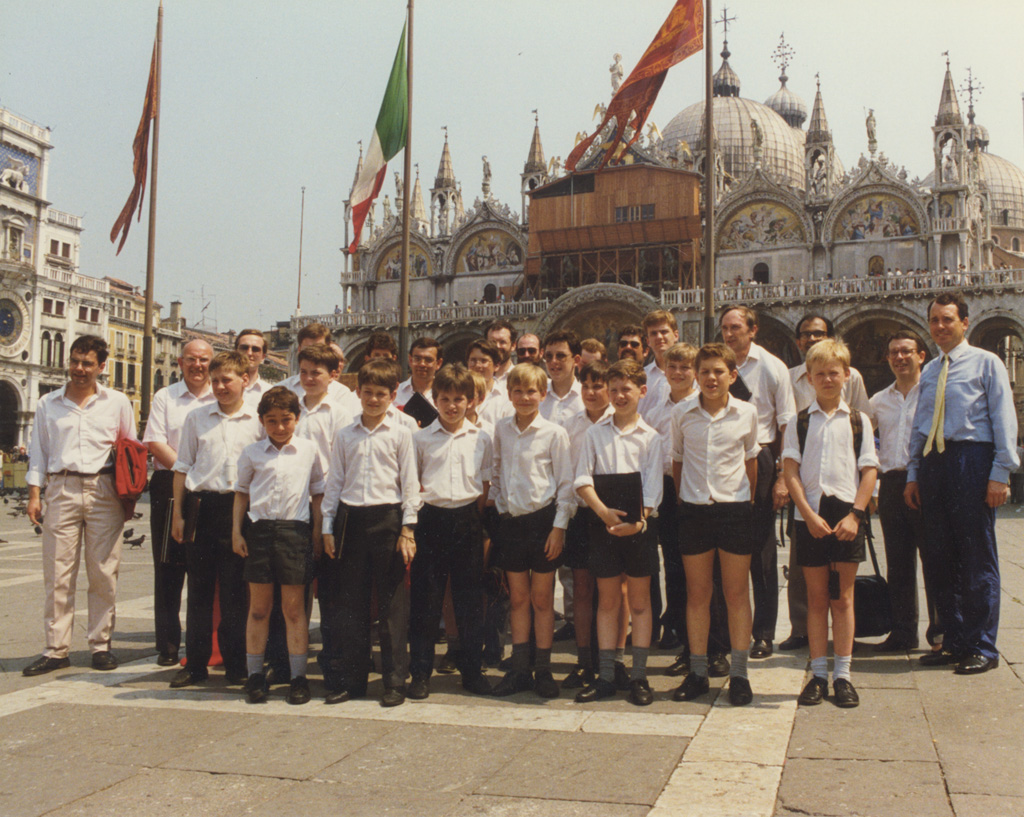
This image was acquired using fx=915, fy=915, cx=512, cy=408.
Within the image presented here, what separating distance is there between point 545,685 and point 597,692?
290 millimetres

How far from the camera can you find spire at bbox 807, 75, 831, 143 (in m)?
36.3

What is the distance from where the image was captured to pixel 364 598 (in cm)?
513

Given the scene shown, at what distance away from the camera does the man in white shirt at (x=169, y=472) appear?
5969 millimetres

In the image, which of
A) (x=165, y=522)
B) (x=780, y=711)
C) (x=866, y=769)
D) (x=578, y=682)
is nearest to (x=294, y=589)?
(x=165, y=522)

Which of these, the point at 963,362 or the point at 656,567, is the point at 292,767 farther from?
the point at 963,362

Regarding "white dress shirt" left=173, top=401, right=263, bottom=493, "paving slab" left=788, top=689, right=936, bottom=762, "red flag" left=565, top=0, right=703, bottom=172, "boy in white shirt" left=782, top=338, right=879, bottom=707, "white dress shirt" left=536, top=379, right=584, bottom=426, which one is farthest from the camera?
"red flag" left=565, top=0, right=703, bottom=172

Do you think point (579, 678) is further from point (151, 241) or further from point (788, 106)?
point (788, 106)

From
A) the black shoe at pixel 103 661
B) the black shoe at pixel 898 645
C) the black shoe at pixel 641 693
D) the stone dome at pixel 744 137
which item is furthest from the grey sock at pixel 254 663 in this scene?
the stone dome at pixel 744 137

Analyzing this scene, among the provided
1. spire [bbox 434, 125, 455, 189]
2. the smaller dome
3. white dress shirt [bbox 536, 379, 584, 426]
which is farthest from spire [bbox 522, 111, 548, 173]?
white dress shirt [bbox 536, 379, 584, 426]

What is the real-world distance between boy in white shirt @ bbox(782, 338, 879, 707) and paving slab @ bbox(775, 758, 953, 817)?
3.28ft

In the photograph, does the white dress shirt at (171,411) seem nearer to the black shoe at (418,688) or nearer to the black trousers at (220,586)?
the black trousers at (220,586)

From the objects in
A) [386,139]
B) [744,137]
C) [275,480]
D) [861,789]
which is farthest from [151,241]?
[744,137]

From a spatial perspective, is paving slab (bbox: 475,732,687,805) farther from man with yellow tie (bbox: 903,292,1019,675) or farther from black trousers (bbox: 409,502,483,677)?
man with yellow tie (bbox: 903,292,1019,675)

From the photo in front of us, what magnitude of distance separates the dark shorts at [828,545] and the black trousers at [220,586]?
326cm
